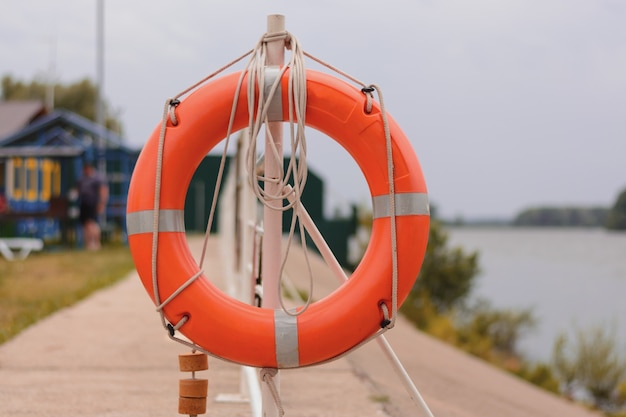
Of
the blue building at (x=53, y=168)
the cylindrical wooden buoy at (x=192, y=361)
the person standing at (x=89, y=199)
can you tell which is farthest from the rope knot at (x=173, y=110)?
the blue building at (x=53, y=168)

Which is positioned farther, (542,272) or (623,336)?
(542,272)

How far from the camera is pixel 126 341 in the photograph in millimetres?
5047

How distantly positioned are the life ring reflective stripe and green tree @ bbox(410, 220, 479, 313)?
11610 mm

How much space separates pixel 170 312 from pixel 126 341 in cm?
293

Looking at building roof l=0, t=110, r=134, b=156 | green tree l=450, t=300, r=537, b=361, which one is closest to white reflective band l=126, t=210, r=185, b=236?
green tree l=450, t=300, r=537, b=361

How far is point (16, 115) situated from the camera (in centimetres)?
2372

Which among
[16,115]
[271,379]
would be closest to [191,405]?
[271,379]

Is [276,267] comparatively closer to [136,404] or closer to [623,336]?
[136,404]

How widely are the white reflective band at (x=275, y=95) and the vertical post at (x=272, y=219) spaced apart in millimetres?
48

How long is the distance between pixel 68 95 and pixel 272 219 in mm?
38894

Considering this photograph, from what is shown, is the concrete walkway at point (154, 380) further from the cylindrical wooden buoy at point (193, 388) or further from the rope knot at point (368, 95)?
the rope knot at point (368, 95)

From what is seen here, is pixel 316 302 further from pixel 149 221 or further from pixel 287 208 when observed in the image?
pixel 149 221

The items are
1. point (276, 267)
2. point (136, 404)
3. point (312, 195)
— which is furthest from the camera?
point (312, 195)

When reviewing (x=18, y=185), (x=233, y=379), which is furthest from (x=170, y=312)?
(x=18, y=185)
